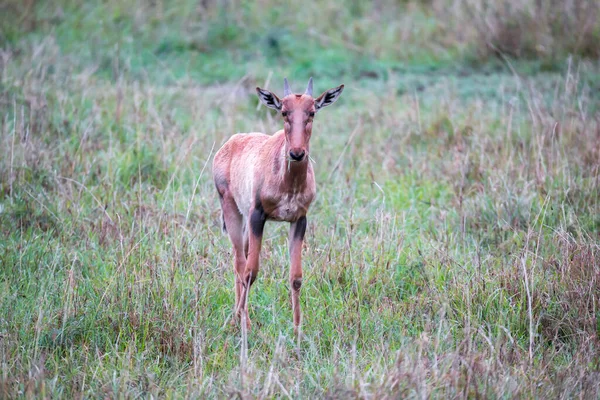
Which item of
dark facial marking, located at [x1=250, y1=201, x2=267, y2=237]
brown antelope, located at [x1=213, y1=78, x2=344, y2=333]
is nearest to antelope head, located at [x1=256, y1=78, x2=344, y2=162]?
brown antelope, located at [x1=213, y1=78, x2=344, y2=333]

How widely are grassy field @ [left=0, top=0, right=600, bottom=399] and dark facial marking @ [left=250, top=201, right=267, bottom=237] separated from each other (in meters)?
0.44

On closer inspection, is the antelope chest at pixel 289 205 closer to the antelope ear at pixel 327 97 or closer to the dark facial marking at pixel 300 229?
the dark facial marking at pixel 300 229

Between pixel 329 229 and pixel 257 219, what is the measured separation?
1.51 meters

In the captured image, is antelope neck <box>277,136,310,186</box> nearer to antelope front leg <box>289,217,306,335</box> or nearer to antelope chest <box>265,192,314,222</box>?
antelope chest <box>265,192,314,222</box>

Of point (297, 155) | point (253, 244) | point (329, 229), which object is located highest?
point (297, 155)

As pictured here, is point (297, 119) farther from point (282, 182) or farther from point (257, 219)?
point (257, 219)

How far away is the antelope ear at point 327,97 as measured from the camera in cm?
481

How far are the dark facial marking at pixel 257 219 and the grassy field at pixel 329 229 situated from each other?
44cm

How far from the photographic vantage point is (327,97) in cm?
489

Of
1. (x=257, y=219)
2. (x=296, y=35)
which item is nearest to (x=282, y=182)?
(x=257, y=219)

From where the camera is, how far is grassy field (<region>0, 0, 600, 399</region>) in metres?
4.18

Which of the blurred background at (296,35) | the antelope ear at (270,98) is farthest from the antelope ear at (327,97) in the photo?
the blurred background at (296,35)

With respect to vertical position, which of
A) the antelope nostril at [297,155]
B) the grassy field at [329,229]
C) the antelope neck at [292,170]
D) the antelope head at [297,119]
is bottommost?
the grassy field at [329,229]

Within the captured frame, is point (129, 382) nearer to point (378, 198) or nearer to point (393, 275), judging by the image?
point (393, 275)
